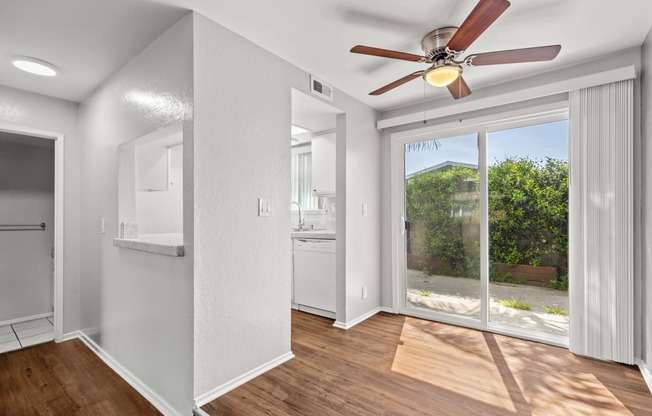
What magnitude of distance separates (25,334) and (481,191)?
4.85 metres

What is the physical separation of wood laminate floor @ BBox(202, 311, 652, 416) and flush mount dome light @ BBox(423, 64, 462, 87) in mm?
1977

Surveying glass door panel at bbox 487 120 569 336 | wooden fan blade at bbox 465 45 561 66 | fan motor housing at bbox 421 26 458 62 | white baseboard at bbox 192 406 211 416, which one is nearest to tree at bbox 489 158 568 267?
glass door panel at bbox 487 120 569 336

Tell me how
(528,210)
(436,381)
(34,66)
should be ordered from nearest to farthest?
(436,381)
(34,66)
(528,210)

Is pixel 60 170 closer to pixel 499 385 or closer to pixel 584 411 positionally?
pixel 499 385

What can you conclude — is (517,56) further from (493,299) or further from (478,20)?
(493,299)

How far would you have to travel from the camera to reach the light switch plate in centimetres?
219

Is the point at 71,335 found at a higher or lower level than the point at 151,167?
lower

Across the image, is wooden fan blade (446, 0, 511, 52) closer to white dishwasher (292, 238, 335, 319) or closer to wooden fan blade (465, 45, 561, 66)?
wooden fan blade (465, 45, 561, 66)

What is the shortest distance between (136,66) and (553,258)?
3754 millimetres

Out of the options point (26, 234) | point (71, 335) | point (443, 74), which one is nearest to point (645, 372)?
point (443, 74)

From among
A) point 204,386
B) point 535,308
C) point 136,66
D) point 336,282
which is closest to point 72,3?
point 136,66

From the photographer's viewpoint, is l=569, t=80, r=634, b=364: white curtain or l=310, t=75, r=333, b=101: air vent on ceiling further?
l=310, t=75, r=333, b=101: air vent on ceiling

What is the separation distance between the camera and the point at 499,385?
2.04 meters

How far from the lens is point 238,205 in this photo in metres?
2.05
